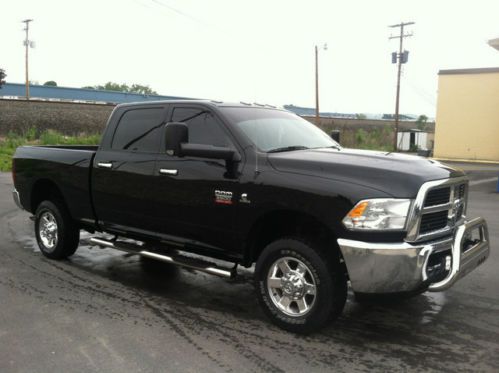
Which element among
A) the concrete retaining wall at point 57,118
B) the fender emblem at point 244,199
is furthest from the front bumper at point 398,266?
the concrete retaining wall at point 57,118

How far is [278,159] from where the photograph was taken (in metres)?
4.45

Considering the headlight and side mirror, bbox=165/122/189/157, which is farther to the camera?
side mirror, bbox=165/122/189/157

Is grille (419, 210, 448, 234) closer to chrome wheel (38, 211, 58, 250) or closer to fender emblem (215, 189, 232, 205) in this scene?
fender emblem (215, 189, 232, 205)

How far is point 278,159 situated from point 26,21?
6407 centimetres

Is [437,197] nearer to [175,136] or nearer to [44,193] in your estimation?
[175,136]

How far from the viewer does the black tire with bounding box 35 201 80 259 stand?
6.58 m

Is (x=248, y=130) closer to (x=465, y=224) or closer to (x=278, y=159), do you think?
(x=278, y=159)

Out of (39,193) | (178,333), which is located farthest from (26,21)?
(178,333)

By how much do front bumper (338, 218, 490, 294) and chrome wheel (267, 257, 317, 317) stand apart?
0.46 metres

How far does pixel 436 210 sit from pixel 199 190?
2105mm

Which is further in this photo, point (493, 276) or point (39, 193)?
point (39, 193)

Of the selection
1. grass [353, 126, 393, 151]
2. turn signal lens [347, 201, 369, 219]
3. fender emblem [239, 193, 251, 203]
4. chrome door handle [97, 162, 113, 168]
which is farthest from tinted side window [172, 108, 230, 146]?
grass [353, 126, 393, 151]

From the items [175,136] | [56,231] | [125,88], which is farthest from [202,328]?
[125,88]

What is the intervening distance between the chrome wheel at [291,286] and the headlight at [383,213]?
69 centimetres
